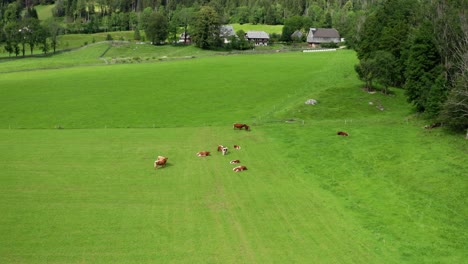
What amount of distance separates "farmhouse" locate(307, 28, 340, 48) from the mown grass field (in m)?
121

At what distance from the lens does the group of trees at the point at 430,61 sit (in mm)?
52031

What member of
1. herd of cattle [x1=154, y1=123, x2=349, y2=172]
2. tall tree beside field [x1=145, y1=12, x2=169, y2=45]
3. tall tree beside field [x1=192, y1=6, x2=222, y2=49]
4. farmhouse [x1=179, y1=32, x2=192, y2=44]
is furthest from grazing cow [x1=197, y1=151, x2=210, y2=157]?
farmhouse [x1=179, y1=32, x2=192, y2=44]

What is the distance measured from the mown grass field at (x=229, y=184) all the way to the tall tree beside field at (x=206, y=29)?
83.3 meters

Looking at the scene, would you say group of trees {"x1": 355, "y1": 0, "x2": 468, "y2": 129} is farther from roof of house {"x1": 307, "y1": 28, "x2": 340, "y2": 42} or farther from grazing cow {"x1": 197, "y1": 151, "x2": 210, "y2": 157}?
roof of house {"x1": 307, "y1": 28, "x2": 340, "y2": 42}

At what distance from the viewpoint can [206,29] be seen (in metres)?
154

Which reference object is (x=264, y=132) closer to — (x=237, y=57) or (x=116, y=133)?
(x=116, y=133)

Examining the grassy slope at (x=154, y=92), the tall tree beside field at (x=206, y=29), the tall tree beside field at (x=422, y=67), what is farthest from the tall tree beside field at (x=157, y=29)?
the tall tree beside field at (x=422, y=67)

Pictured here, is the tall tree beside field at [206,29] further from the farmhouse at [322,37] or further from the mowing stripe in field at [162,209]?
the mowing stripe in field at [162,209]

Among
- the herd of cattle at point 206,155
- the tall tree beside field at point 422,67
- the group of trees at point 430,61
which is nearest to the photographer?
the herd of cattle at point 206,155

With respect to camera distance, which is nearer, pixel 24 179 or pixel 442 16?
pixel 24 179

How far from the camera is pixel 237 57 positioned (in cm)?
13462

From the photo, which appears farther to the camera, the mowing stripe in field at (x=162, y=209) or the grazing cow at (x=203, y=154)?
the grazing cow at (x=203, y=154)

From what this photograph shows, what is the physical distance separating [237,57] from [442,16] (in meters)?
76.4

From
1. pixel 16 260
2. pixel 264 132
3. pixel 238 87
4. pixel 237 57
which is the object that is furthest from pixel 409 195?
pixel 237 57
